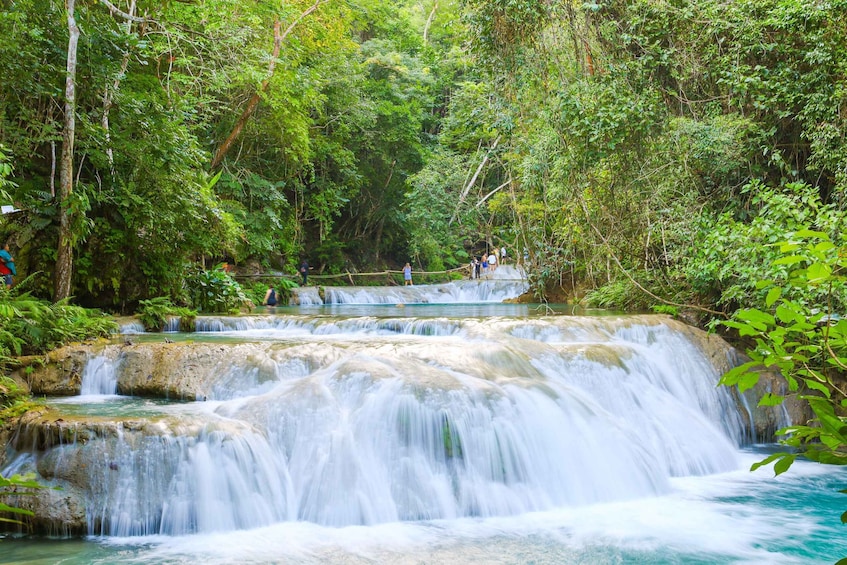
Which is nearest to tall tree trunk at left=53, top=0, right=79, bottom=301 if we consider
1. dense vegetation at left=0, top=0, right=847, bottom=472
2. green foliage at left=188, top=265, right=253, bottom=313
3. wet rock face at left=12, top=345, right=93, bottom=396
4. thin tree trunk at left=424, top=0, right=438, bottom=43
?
dense vegetation at left=0, top=0, right=847, bottom=472

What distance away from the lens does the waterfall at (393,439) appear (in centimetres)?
525

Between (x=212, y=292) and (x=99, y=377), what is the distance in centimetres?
587

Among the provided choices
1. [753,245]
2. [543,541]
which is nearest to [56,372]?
[543,541]

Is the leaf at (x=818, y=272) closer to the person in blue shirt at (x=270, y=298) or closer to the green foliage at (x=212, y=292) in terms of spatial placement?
the green foliage at (x=212, y=292)

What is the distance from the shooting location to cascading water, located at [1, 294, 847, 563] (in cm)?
510

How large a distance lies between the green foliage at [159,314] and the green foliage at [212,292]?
1891 millimetres

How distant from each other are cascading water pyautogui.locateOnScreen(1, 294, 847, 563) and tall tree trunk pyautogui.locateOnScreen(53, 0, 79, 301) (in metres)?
2.65

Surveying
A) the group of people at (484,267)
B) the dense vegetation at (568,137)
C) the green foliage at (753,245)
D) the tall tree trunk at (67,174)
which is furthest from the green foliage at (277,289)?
the green foliage at (753,245)

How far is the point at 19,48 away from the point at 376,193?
1963cm

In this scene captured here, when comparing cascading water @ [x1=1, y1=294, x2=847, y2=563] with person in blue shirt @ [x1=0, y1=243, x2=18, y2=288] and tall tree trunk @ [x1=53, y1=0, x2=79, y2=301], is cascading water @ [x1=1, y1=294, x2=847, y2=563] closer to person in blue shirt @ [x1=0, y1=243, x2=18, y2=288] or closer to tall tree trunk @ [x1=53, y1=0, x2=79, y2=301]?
tall tree trunk @ [x1=53, y1=0, x2=79, y2=301]

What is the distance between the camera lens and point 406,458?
604 cm

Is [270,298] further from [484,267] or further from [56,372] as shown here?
[484,267]

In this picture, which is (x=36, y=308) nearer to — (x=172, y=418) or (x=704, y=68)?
(x=172, y=418)

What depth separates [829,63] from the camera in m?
9.99
